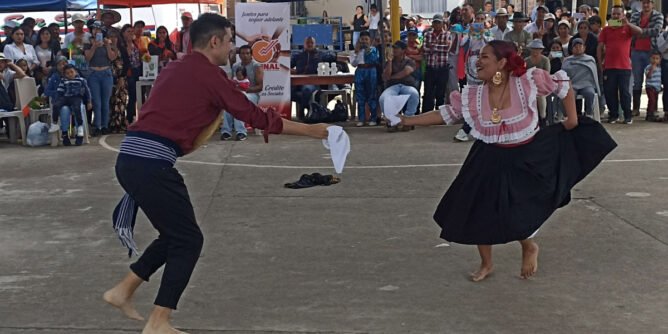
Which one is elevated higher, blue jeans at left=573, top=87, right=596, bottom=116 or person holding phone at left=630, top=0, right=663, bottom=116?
person holding phone at left=630, top=0, right=663, bottom=116

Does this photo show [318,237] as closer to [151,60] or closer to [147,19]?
[151,60]

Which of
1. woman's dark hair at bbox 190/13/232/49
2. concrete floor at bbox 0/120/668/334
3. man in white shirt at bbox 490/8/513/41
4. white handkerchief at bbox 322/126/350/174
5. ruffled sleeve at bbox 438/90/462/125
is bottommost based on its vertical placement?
concrete floor at bbox 0/120/668/334

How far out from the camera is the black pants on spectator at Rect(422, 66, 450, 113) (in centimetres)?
1476

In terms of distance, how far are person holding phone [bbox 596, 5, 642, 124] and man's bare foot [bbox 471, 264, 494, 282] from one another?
8.65 meters

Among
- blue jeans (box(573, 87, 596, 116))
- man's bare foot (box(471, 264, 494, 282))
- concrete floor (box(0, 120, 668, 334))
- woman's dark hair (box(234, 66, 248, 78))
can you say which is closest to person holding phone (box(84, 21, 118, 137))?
woman's dark hair (box(234, 66, 248, 78))

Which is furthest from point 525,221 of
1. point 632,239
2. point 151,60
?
point 151,60

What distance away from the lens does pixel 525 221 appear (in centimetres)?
590

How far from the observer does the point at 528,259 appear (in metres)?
6.22

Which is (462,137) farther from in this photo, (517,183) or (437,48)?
(517,183)

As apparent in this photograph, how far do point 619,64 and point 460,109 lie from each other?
342 inches

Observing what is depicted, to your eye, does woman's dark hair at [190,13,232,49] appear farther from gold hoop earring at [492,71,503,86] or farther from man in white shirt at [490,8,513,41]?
man in white shirt at [490,8,513,41]

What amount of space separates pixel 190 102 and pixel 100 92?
9.66 meters

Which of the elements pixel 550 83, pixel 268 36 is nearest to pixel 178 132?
pixel 550 83

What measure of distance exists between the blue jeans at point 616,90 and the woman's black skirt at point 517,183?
839 cm
